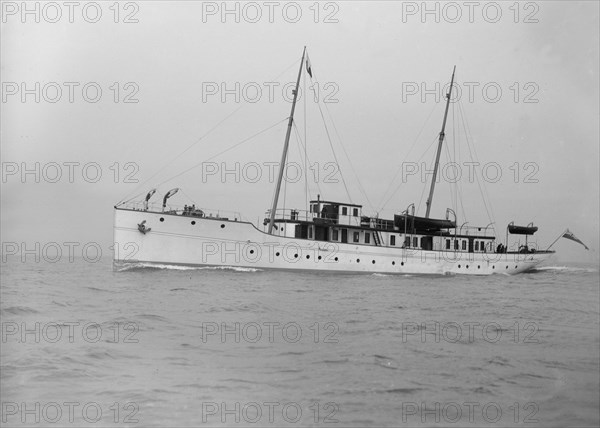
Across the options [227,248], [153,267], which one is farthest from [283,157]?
[153,267]

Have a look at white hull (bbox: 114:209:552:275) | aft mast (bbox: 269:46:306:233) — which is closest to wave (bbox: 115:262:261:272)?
white hull (bbox: 114:209:552:275)

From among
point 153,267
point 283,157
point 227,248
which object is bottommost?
point 153,267

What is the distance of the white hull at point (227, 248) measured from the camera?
101ft

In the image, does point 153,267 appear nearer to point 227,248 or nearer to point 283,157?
point 227,248

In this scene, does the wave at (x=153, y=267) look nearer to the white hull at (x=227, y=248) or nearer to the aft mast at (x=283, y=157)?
the white hull at (x=227, y=248)

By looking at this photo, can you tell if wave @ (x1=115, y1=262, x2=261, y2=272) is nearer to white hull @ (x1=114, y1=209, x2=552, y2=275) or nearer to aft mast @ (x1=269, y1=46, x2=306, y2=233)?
white hull @ (x1=114, y1=209, x2=552, y2=275)

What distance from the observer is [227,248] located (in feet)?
105

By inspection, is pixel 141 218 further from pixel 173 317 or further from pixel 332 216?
pixel 173 317

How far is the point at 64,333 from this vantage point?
12164 mm

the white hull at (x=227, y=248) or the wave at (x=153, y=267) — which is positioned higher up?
the white hull at (x=227, y=248)

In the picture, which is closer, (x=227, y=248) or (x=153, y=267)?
(x=153, y=267)

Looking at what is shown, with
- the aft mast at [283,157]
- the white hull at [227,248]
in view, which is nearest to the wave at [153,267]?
the white hull at [227,248]

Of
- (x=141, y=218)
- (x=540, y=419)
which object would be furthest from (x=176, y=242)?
(x=540, y=419)

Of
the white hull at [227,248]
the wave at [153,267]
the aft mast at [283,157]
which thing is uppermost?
the aft mast at [283,157]
